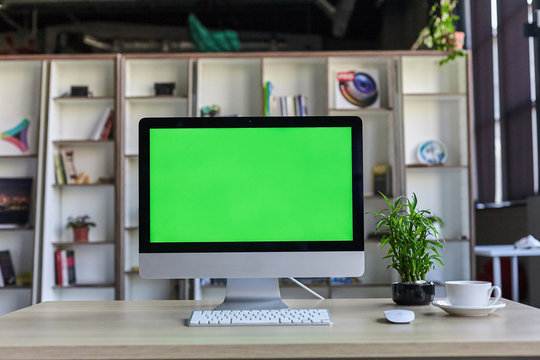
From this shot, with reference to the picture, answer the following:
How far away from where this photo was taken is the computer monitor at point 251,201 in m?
1.61

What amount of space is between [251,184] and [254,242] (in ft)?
0.51

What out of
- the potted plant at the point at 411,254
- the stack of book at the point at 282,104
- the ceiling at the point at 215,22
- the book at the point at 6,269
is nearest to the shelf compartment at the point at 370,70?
the stack of book at the point at 282,104

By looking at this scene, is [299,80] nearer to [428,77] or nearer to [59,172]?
[428,77]

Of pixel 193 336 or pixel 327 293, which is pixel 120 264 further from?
pixel 193 336

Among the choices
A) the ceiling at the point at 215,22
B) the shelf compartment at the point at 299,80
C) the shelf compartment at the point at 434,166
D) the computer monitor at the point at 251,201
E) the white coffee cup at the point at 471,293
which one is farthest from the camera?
the ceiling at the point at 215,22

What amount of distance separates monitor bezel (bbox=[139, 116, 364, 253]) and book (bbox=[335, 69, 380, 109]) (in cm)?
325

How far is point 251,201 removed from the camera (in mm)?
1638

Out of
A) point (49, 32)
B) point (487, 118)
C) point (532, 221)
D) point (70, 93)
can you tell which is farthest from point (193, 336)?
point (49, 32)

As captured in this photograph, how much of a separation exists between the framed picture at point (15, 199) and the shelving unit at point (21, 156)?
0.13 ft

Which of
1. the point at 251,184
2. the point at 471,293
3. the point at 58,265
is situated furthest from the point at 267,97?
the point at 471,293

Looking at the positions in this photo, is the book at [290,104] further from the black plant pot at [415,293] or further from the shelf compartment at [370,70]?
the black plant pot at [415,293]

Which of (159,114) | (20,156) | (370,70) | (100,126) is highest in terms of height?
(370,70)

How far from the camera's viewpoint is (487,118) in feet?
21.6

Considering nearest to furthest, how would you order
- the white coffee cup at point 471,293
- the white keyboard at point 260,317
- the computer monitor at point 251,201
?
the white keyboard at point 260,317
the white coffee cup at point 471,293
the computer monitor at point 251,201
